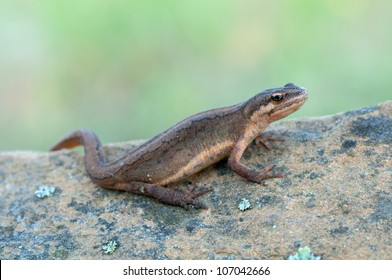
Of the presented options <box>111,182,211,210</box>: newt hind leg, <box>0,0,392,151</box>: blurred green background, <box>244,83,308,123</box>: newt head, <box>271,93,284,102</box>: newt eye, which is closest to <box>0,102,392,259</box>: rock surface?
<box>111,182,211,210</box>: newt hind leg

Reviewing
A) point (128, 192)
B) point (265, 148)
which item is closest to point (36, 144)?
point (128, 192)

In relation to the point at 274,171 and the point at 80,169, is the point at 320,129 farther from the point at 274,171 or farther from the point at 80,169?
the point at 80,169

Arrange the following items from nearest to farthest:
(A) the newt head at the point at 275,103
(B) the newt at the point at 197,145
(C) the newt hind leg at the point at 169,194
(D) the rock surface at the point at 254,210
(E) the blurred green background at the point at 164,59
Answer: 1. (D) the rock surface at the point at 254,210
2. (C) the newt hind leg at the point at 169,194
3. (A) the newt head at the point at 275,103
4. (B) the newt at the point at 197,145
5. (E) the blurred green background at the point at 164,59

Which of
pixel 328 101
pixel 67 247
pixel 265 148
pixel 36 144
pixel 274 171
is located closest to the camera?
pixel 67 247

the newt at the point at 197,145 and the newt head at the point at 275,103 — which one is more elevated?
the newt head at the point at 275,103

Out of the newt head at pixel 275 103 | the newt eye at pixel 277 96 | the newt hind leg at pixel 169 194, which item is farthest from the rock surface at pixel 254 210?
the newt eye at pixel 277 96

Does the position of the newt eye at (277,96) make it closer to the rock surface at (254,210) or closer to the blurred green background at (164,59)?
the rock surface at (254,210)

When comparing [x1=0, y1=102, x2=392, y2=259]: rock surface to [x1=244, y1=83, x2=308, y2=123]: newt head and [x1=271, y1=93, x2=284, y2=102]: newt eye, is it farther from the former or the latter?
[x1=271, y1=93, x2=284, y2=102]: newt eye

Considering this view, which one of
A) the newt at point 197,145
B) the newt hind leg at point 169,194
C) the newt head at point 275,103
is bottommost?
the newt hind leg at point 169,194
